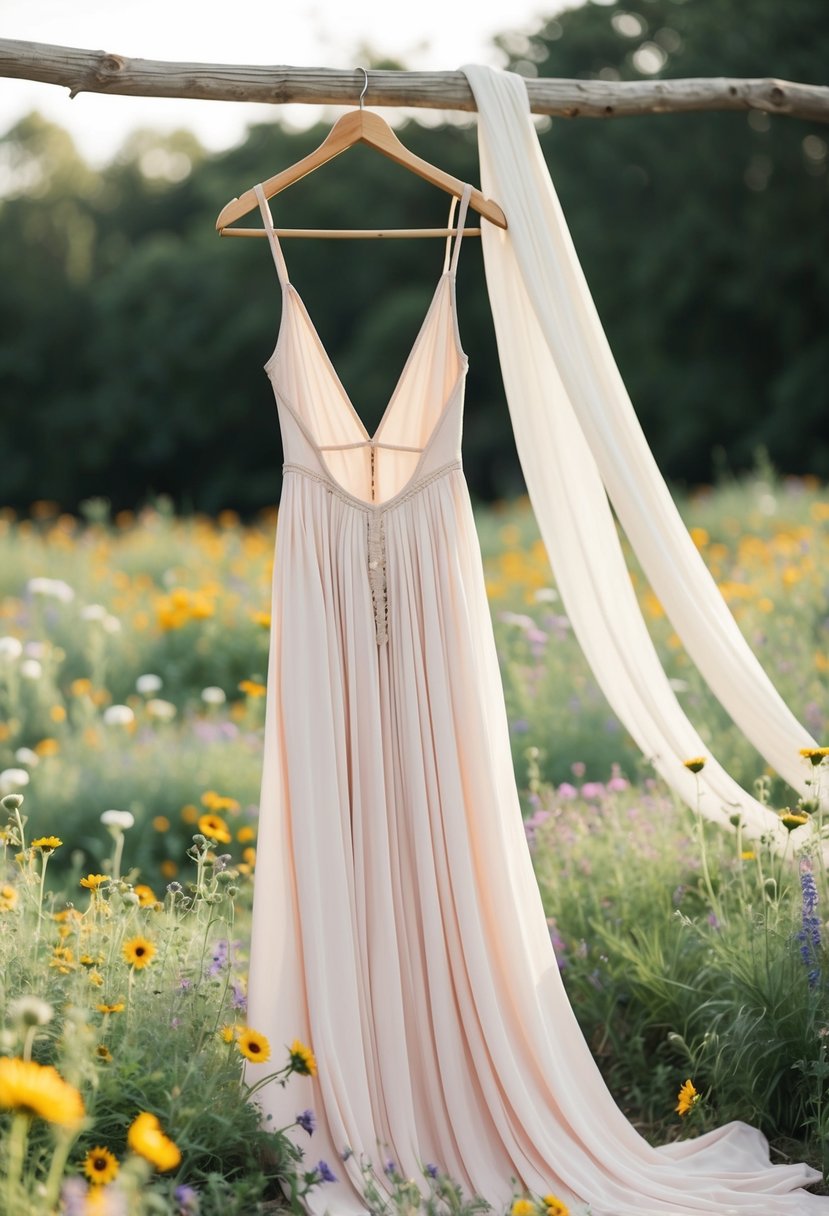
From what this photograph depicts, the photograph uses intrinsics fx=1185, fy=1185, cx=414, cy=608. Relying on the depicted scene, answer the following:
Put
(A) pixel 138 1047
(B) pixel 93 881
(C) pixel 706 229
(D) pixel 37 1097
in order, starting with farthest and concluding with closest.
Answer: (C) pixel 706 229, (B) pixel 93 881, (A) pixel 138 1047, (D) pixel 37 1097

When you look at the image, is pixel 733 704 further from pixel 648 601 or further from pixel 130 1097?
pixel 648 601

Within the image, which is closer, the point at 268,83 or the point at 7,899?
the point at 7,899

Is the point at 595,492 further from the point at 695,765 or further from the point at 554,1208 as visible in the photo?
the point at 554,1208

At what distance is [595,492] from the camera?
9.17ft

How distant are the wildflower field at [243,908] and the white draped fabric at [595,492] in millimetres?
189

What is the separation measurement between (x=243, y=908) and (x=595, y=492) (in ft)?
5.60

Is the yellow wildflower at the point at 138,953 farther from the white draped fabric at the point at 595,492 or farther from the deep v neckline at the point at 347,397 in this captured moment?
the white draped fabric at the point at 595,492

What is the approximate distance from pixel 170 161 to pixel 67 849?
2103cm

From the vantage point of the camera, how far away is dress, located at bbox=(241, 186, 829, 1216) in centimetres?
222

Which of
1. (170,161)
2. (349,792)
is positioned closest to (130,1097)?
(349,792)

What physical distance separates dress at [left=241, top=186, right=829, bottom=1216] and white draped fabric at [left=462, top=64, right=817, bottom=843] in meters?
0.30

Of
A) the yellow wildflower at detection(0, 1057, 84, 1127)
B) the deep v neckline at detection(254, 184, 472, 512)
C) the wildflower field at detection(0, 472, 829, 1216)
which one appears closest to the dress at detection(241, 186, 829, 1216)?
the deep v neckline at detection(254, 184, 472, 512)

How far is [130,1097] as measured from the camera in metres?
1.93

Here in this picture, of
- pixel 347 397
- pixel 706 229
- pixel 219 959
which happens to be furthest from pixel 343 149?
pixel 706 229
